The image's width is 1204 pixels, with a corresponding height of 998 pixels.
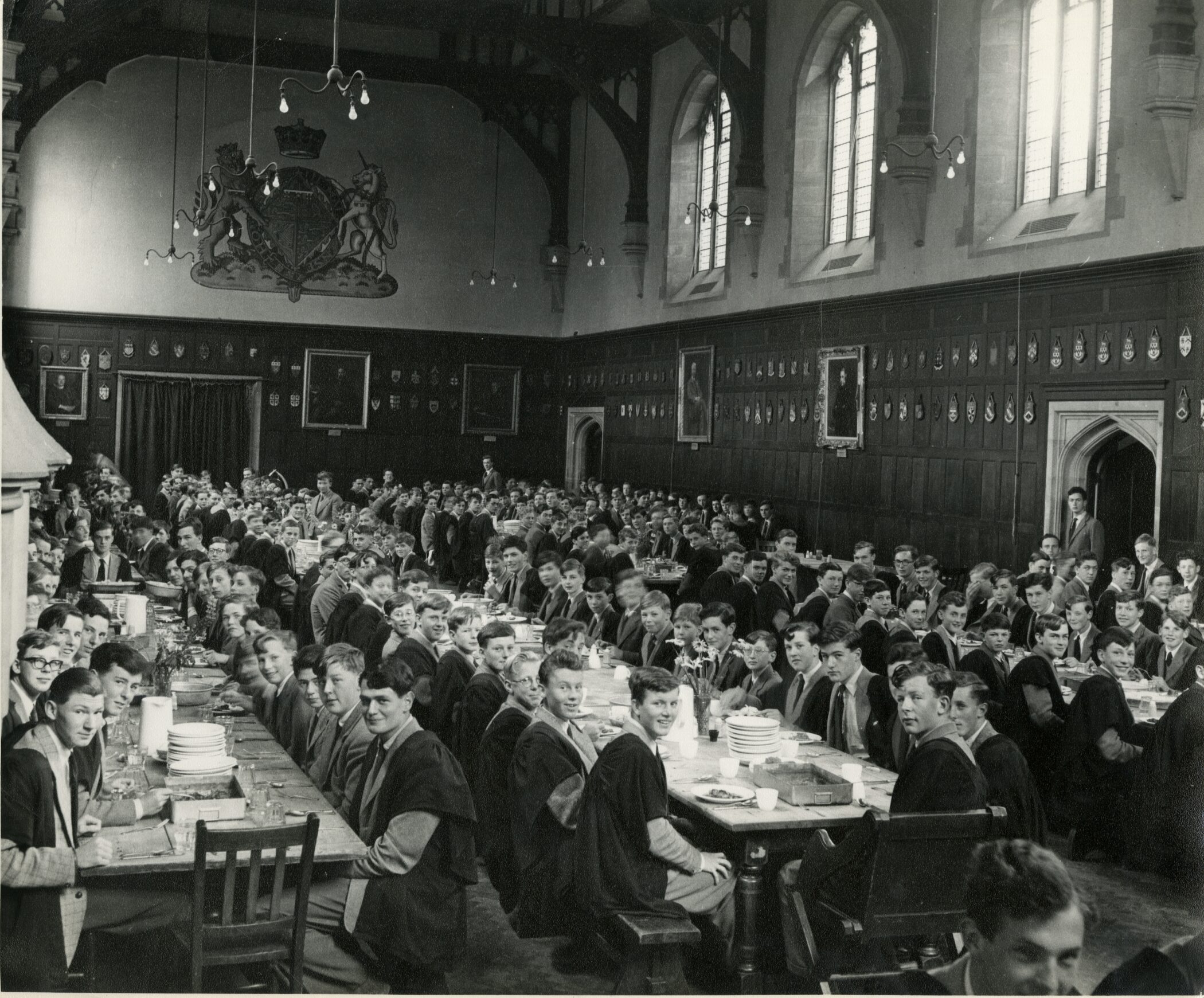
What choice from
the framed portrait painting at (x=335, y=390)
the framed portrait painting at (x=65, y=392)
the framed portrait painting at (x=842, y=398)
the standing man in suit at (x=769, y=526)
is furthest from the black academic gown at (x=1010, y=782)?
the framed portrait painting at (x=65, y=392)

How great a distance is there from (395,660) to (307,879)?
97 cm

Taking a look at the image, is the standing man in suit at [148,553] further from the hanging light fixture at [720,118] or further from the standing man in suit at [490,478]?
the standing man in suit at [490,478]

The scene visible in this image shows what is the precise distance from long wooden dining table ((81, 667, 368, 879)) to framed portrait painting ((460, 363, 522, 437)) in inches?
768

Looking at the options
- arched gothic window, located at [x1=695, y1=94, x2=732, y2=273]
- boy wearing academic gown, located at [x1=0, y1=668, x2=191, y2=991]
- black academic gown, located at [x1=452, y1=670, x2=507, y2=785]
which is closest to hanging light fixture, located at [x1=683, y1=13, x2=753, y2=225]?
arched gothic window, located at [x1=695, y1=94, x2=732, y2=273]

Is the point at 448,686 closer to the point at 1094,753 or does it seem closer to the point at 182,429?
the point at 1094,753

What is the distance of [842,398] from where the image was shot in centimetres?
1639

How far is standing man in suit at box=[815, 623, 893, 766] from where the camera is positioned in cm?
650

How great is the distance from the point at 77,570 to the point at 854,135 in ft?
35.6

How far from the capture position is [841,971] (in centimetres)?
468

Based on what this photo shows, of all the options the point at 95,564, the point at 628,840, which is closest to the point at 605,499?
the point at 95,564

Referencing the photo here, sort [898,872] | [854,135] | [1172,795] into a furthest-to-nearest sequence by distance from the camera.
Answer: [854,135]
[1172,795]
[898,872]

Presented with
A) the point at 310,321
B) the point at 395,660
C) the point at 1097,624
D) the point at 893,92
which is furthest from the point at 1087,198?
the point at 310,321

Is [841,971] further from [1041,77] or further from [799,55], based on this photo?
[799,55]

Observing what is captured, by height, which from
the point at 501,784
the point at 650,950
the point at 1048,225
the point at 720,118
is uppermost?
the point at 720,118
